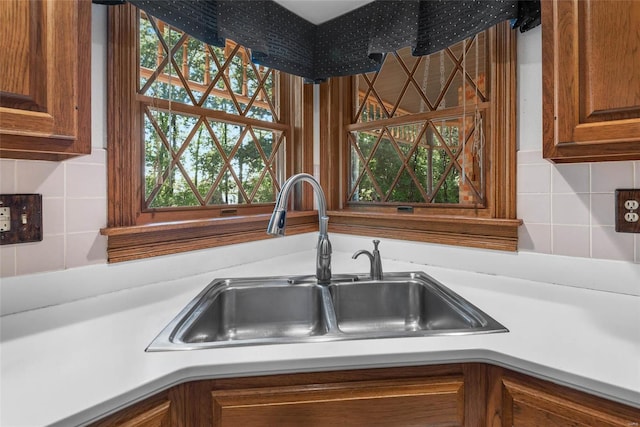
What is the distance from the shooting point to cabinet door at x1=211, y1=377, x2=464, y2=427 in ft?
2.09

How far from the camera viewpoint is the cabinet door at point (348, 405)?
0.64 m

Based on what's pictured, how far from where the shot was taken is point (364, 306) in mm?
1155

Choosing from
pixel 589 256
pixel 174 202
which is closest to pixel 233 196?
pixel 174 202

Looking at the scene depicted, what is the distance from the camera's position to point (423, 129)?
1521 millimetres

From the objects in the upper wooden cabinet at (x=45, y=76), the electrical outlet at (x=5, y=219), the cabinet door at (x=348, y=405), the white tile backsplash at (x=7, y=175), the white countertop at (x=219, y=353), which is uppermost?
the upper wooden cabinet at (x=45, y=76)

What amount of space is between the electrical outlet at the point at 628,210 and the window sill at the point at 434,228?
0.28m

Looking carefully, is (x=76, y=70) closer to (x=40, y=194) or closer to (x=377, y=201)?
(x=40, y=194)

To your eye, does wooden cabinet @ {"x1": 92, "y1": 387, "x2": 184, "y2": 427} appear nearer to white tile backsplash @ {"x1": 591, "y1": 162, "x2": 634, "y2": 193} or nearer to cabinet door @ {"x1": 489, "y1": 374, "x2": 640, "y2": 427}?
cabinet door @ {"x1": 489, "y1": 374, "x2": 640, "y2": 427}

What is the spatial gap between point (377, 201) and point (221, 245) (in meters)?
0.88

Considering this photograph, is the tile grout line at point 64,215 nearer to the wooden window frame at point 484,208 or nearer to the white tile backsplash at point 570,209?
the wooden window frame at point 484,208

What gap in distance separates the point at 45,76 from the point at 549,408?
1.27 metres

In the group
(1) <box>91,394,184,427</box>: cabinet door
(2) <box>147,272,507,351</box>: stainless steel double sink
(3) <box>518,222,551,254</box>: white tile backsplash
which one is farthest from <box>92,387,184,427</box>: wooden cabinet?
(3) <box>518,222,551,254</box>: white tile backsplash

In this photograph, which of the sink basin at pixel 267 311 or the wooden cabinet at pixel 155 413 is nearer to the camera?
the wooden cabinet at pixel 155 413

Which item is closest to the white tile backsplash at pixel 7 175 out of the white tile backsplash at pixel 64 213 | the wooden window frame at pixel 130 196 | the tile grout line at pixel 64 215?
the white tile backsplash at pixel 64 213
